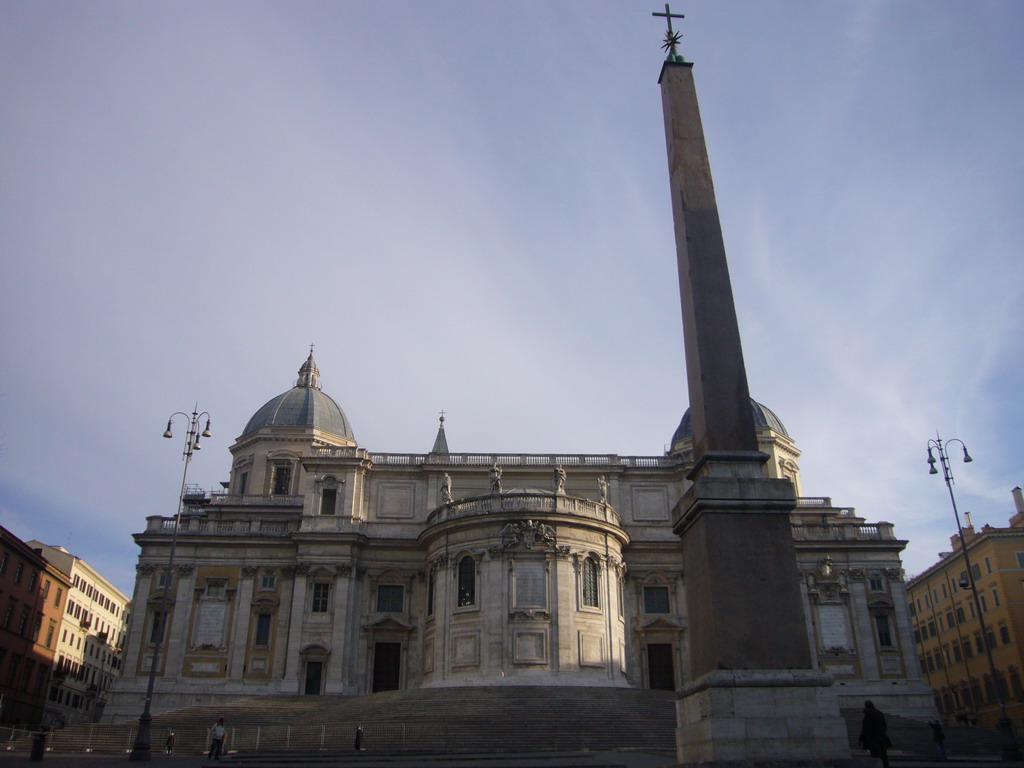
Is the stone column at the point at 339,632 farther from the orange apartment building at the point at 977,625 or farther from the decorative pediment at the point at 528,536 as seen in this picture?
the orange apartment building at the point at 977,625

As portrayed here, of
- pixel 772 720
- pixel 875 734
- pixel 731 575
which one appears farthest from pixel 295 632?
pixel 772 720

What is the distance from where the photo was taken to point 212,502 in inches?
2163

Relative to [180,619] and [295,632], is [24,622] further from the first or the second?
[295,632]

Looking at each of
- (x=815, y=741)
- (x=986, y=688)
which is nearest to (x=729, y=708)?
(x=815, y=741)

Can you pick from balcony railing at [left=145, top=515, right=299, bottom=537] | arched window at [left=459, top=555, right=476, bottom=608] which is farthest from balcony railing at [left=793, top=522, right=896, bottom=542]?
balcony railing at [left=145, top=515, right=299, bottom=537]

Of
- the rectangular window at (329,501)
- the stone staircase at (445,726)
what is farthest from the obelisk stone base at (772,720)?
the rectangular window at (329,501)

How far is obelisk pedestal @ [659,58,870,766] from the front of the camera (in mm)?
10953

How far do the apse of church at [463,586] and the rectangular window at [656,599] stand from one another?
176 mm

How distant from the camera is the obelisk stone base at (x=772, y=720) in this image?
1084 cm

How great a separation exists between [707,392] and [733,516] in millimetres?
1891

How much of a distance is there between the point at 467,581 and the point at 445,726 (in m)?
11.3

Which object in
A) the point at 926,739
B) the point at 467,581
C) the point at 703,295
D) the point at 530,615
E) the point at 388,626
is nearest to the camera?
the point at 703,295

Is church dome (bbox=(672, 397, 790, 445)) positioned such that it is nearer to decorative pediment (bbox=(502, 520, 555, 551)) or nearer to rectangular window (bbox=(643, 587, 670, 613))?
rectangular window (bbox=(643, 587, 670, 613))

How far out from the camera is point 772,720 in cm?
1095
